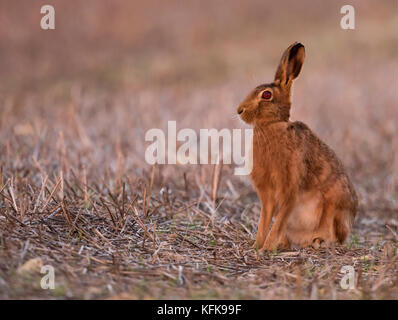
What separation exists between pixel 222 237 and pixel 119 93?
23.1 feet

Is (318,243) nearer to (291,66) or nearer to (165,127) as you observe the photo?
(291,66)

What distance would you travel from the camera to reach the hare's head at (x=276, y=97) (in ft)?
15.4

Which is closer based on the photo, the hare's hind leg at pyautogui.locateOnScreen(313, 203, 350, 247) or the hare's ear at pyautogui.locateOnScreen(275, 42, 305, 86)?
the hare's ear at pyautogui.locateOnScreen(275, 42, 305, 86)

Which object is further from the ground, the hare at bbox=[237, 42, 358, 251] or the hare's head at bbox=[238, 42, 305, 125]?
the hare's head at bbox=[238, 42, 305, 125]

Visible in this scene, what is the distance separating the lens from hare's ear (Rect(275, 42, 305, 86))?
15.6 ft

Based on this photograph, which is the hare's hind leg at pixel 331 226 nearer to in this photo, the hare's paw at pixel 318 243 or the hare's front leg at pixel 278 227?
the hare's paw at pixel 318 243

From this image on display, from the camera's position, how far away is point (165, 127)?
348 inches

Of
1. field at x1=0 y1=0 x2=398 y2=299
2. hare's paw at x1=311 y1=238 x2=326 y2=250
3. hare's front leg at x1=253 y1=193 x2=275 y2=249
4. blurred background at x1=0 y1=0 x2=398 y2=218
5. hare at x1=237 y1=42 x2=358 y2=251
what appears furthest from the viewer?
blurred background at x1=0 y1=0 x2=398 y2=218

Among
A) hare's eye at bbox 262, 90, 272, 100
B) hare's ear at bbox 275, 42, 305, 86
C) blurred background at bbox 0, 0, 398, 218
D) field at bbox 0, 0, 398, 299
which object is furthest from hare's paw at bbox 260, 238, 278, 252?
blurred background at bbox 0, 0, 398, 218

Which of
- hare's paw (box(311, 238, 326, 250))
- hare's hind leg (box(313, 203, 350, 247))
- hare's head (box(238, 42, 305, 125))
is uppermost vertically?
hare's head (box(238, 42, 305, 125))

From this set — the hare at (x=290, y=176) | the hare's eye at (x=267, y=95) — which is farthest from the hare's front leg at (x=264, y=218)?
the hare's eye at (x=267, y=95)

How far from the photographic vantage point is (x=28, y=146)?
7.20 m

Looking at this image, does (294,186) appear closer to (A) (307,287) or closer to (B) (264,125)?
(B) (264,125)

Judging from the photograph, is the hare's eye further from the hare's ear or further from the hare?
the hare's ear
